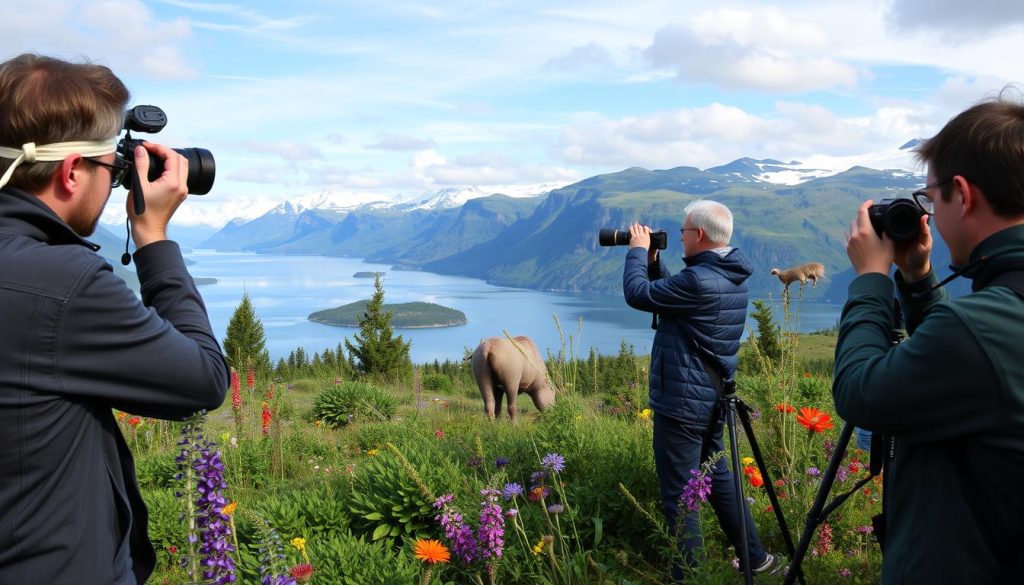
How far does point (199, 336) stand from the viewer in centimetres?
160

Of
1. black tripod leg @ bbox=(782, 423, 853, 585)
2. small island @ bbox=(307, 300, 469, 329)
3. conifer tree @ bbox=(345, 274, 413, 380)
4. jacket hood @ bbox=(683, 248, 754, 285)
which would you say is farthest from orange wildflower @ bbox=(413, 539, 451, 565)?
small island @ bbox=(307, 300, 469, 329)

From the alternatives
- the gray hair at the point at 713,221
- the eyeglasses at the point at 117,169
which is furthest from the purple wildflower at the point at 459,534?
the gray hair at the point at 713,221

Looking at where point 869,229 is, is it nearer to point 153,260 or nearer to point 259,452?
point 153,260

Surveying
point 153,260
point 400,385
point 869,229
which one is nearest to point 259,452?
point 153,260

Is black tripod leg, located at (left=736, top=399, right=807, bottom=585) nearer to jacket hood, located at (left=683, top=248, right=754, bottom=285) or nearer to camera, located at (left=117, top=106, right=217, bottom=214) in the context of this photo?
→ jacket hood, located at (left=683, top=248, right=754, bottom=285)

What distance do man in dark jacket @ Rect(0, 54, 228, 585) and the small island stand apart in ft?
443

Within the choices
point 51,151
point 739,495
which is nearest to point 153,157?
point 51,151

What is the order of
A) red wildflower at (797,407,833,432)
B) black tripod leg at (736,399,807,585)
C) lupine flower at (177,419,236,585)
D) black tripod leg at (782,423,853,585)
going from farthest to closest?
red wildflower at (797,407,833,432) → black tripod leg at (736,399,807,585) → black tripod leg at (782,423,853,585) → lupine flower at (177,419,236,585)

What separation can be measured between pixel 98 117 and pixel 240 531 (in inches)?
138

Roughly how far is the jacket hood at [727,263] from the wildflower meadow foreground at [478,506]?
1.44 ft

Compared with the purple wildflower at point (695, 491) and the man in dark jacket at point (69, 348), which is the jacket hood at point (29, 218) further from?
the purple wildflower at point (695, 491)

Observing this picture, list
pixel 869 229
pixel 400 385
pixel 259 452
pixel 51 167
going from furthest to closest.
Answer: pixel 400 385 → pixel 259 452 → pixel 869 229 → pixel 51 167

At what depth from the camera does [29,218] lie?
145cm

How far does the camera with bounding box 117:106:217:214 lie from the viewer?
169 cm
